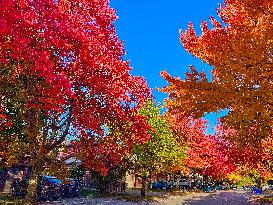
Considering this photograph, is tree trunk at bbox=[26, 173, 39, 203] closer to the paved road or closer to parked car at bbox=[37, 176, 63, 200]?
parked car at bbox=[37, 176, 63, 200]

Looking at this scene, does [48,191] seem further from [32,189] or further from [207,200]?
[207,200]

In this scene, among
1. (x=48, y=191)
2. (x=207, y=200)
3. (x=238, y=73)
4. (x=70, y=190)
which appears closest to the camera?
(x=238, y=73)

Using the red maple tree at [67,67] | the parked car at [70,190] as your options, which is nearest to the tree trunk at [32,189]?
the red maple tree at [67,67]

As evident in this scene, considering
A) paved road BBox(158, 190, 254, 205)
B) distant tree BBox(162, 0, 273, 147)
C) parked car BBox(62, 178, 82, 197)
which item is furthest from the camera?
parked car BBox(62, 178, 82, 197)

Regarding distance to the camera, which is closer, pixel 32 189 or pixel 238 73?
pixel 238 73

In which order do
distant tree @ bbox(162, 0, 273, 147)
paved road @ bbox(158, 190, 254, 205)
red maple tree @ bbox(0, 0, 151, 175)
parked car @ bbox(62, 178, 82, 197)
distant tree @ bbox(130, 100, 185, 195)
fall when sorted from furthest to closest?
distant tree @ bbox(130, 100, 185, 195), parked car @ bbox(62, 178, 82, 197), paved road @ bbox(158, 190, 254, 205), red maple tree @ bbox(0, 0, 151, 175), distant tree @ bbox(162, 0, 273, 147)

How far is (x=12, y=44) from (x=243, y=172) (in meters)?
37.7

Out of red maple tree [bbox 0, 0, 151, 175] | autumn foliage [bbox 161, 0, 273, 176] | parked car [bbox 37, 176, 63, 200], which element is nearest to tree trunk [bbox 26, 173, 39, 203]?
red maple tree [bbox 0, 0, 151, 175]

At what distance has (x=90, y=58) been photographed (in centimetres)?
1379

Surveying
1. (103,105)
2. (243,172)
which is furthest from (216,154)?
(103,105)

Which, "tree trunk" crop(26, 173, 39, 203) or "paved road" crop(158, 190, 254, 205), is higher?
"tree trunk" crop(26, 173, 39, 203)

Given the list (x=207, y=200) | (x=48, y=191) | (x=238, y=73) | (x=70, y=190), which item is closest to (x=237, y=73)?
(x=238, y=73)

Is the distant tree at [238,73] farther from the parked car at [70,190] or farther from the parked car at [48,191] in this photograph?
the parked car at [70,190]

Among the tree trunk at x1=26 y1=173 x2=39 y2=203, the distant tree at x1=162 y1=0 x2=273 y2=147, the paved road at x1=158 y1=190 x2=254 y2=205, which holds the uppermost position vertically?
the distant tree at x1=162 y1=0 x2=273 y2=147
